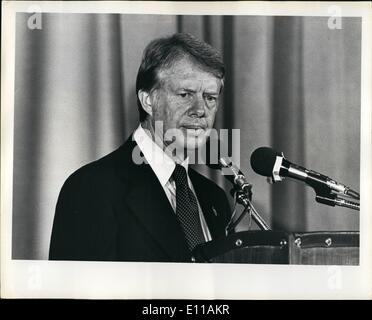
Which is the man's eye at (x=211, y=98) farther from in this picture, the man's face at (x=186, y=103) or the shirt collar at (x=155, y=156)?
the shirt collar at (x=155, y=156)

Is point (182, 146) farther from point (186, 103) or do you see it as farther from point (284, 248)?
point (284, 248)

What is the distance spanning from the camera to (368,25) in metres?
2.24

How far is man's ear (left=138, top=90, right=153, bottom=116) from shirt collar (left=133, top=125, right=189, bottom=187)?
3.1 inches

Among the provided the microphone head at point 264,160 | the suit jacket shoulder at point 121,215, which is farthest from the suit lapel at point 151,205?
the microphone head at point 264,160

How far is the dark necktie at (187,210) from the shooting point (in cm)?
219

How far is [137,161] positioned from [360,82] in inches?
35.9

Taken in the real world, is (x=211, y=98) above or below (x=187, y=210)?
above

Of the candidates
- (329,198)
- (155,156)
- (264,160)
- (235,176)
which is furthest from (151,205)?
(329,198)

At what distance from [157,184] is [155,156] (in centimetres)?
11

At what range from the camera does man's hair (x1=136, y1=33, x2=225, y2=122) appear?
221 cm

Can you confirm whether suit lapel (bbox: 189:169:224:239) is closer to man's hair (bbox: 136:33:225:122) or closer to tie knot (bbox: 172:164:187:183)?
tie knot (bbox: 172:164:187:183)

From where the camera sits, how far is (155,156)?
2221mm

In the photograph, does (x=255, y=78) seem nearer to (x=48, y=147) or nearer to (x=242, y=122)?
(x=242, y=122)
